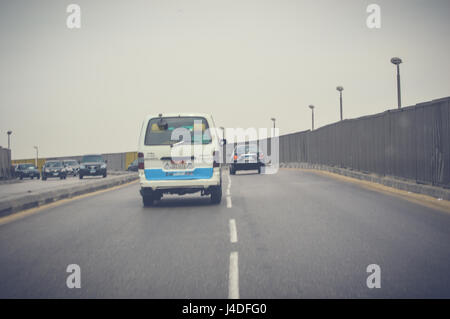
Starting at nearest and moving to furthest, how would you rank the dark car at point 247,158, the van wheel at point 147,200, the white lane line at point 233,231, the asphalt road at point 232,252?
the asphalt road at point 232,252 < the white lane line at point 233,231 < the van wheel at point 147,200 < the dark car at point 247,158

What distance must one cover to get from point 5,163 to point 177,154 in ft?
105

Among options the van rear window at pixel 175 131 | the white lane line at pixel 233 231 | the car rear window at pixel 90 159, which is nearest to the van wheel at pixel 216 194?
the van rear window at pixel 175 131

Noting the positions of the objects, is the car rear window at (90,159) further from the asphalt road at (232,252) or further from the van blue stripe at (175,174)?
the van blue stripe at (175,174)

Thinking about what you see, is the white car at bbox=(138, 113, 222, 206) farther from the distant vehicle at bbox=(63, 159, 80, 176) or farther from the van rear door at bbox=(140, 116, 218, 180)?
the distant vehicle at bbox=(63, 159, 80, 176)

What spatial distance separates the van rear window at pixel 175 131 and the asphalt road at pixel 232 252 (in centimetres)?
167

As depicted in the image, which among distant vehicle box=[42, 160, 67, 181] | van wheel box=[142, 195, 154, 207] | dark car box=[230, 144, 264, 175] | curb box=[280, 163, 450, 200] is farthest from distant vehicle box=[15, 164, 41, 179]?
van wheel box=[142, 195, 154, 207]

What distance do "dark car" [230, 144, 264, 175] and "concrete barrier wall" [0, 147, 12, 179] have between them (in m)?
20.4

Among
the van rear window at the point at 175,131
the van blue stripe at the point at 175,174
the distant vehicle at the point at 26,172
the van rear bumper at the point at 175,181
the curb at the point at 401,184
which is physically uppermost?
the van rear window at the point at 175,131

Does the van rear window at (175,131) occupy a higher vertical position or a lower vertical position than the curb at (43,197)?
higher

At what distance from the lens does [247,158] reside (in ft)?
92.6

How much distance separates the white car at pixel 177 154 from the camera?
11.9 m

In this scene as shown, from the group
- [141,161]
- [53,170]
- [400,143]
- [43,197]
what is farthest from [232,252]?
[53,170]

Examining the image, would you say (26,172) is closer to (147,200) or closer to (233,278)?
(147,200)
